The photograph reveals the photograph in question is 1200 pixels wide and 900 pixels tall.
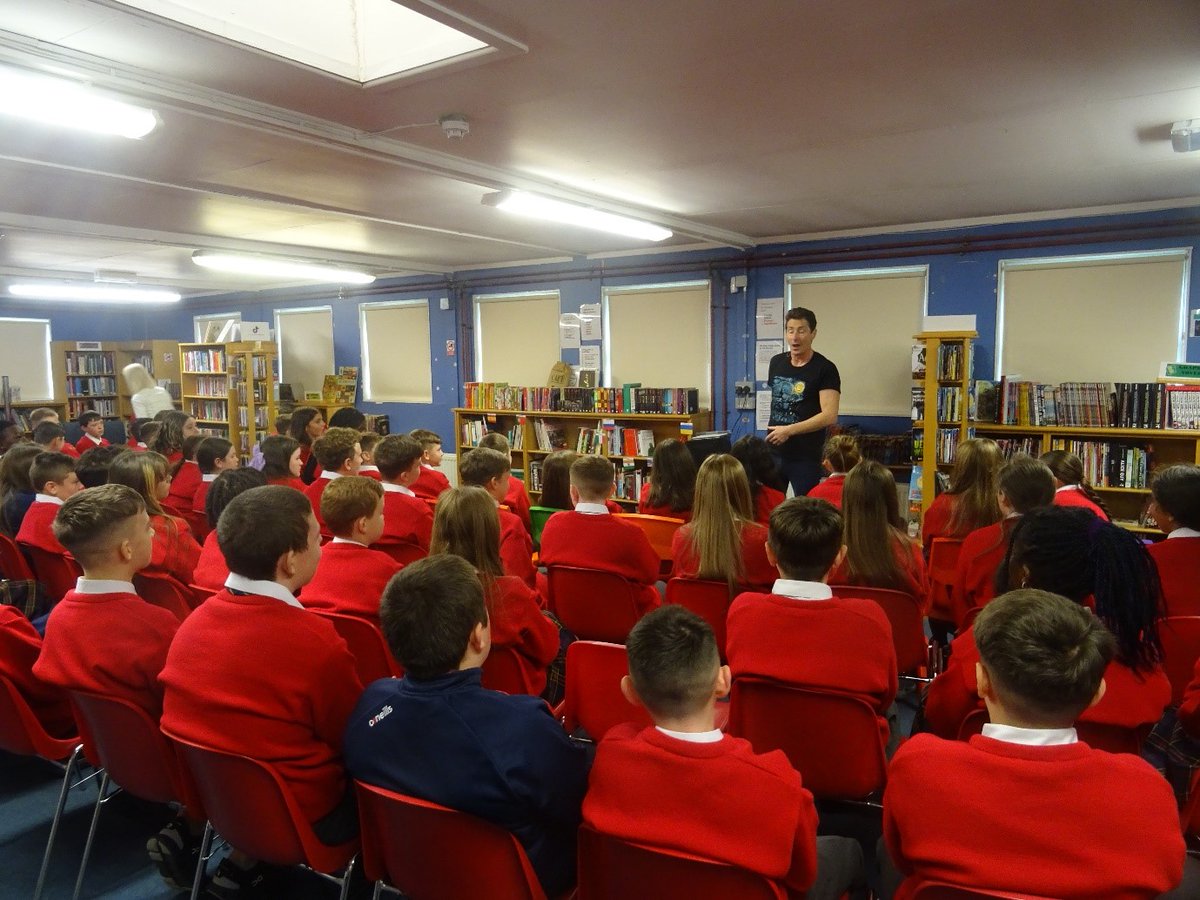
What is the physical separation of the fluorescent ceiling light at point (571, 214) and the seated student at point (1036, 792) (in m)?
4.13

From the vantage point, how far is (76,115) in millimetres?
3160

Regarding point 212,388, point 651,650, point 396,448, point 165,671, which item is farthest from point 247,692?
point 212,388

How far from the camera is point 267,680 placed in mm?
1832

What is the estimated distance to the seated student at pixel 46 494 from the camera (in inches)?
149

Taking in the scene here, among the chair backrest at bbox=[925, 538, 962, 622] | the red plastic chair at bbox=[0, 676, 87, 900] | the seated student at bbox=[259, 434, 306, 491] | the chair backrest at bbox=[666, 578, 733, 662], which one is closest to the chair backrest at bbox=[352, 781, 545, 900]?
the red plastic chair at bbox=[0, 676, 87, 900]

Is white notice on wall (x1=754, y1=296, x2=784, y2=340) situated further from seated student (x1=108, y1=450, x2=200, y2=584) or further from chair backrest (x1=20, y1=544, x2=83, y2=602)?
chair backrest (x1=20, y1=544, x2=83, y2=602)

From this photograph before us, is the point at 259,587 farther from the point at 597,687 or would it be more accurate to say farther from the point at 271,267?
the point at 271,267

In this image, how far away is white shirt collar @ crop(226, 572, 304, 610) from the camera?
6.56 feet

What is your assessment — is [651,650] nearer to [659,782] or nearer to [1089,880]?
[659,782]

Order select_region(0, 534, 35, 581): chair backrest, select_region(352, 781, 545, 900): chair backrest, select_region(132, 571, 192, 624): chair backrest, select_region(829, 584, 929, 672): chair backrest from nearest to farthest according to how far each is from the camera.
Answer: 1. select_region(352, 781, 545, 900): chair backrest
2. select_region(829, 584, 929, 672): chair backrest
3. select_region(132, 571, 192, 624): chair backrest
4. select_region(0, 534, 35, 581): chair backrest

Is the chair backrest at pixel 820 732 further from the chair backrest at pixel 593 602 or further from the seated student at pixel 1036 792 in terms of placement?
the chair backrest at pixel 593 602

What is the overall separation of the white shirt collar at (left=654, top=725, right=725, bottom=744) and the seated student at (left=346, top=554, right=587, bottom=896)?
0.24 m

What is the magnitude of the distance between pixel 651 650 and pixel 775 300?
6.36m

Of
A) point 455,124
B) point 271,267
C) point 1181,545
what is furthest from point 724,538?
point 271,267
